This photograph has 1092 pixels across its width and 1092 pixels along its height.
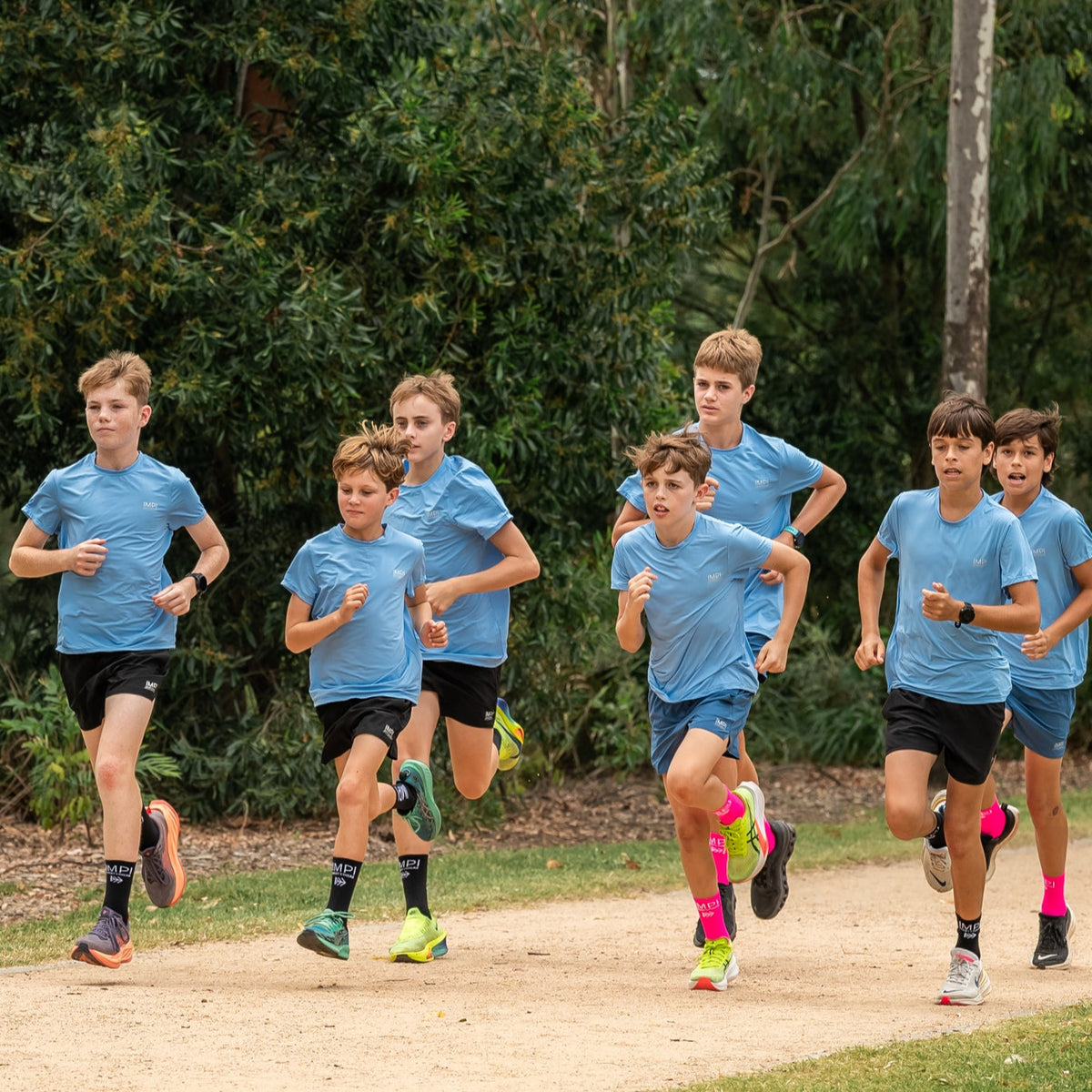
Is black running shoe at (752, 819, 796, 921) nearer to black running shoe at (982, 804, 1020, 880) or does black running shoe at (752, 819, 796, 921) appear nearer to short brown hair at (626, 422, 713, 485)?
black running shoe at (982, 804, 1020, 880)

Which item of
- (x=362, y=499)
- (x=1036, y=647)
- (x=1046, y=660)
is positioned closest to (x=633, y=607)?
(x=362, y=499)

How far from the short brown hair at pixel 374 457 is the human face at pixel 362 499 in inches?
0.7

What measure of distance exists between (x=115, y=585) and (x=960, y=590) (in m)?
3.14

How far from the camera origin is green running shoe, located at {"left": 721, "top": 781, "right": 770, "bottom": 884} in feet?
21.4

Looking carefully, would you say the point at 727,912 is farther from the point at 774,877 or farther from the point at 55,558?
the point at 55,558

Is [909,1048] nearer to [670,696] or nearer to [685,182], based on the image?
[670,696]

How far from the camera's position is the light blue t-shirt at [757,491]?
23.2ft

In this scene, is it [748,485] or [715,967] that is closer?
[715,967]

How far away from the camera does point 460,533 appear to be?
701cm

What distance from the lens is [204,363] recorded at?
1006cm

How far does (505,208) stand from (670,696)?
587 centimetres

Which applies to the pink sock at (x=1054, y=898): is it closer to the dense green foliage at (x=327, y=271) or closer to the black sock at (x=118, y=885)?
the black sock at (x=118, y=885)

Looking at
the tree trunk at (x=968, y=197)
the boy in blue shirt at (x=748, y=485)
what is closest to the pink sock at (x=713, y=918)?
the boy in blue shirt at (x=748, y=485)

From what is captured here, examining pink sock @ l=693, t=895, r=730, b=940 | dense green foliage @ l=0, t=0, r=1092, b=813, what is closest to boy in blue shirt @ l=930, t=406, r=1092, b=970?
pink sock @ l=693, t=895, r=730, b=940
